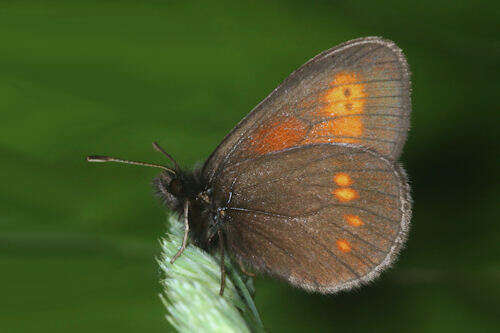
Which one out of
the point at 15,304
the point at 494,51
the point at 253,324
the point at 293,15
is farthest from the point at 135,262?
the point at 494,51

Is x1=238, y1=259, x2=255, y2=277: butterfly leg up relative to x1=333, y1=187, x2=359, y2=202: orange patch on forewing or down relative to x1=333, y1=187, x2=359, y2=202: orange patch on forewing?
down

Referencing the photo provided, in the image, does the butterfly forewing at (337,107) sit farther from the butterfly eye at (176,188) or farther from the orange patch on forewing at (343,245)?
the orange patch on forewing at (343,245)

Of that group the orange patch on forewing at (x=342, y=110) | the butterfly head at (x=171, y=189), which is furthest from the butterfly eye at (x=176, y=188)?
the orange patch on forewing at (x=342, y=110)

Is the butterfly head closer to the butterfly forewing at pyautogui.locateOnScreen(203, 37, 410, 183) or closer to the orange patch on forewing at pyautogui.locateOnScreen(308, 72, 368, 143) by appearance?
the butterfly forewing at pyautogui.locateOnScreen(203, 37, 410, 183)

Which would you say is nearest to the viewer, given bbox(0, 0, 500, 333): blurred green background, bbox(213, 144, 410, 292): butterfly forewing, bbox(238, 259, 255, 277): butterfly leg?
bbox(213, 144, 410, 292): butterfly forewing

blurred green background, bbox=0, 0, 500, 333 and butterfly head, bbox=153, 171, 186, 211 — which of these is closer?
butterfly head, bbox=153, 171, 186, 211

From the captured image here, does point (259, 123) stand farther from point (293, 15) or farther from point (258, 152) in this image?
point (293, 15)

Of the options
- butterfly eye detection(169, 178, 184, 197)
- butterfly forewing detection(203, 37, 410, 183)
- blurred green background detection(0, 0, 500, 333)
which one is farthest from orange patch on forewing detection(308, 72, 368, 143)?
blurred green background detection(0, 0, 500, 333)
